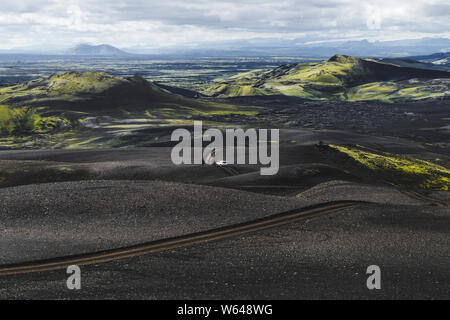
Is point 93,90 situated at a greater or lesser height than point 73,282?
greater

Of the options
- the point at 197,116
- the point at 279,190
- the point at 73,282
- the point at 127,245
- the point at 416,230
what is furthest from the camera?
the point at 197,116

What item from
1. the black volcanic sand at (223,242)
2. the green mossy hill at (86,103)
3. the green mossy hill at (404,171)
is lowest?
the green mossy hill at (404,171)

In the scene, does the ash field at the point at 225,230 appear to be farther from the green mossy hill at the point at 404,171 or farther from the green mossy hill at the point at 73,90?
the green mossy hill at the point at 73,90

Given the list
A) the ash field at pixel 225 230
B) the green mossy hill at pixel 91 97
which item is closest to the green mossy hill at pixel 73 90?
the green mossy hill at pixel 91 97

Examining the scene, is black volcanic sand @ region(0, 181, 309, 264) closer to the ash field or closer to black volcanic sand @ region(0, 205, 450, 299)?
the ash field

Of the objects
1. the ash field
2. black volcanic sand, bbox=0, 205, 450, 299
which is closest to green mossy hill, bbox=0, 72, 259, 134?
the ash field

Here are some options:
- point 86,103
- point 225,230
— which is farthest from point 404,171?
point 86,103

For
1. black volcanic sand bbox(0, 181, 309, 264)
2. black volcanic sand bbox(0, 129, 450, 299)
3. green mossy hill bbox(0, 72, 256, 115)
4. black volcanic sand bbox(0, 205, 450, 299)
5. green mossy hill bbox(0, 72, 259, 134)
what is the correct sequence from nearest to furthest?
black volcanic sand bbox(0, 205, 450, 299)
black volcanic sand bbox(0, 129, 450, 299)
black volcanic sand bbox(0, 181, 309, 264)
green mossy hill bbox(0, 72, 259, 134)
green mossy hill bbox(0, 72, 256, 115)
